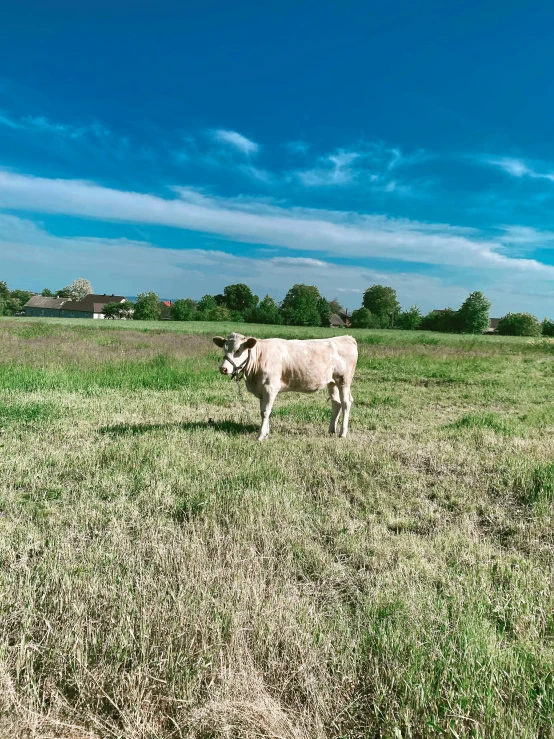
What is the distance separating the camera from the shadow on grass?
7.17 m

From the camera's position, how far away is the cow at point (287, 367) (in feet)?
22.8

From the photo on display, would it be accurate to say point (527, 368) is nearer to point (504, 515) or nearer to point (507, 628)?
point (504, 515)

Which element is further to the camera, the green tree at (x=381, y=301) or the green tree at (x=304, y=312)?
the green tree at (x=381, y=301)

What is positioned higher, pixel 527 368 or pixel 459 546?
pixel 527 368

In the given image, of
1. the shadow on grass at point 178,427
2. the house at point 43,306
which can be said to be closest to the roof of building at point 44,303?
the house at point 43,306

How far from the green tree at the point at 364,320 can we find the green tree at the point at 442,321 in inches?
448

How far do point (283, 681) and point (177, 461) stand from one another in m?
3.85

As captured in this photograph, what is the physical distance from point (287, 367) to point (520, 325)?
97315 mm

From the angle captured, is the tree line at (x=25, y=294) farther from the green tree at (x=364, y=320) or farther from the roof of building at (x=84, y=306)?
the green tree at (x=364, y=320)

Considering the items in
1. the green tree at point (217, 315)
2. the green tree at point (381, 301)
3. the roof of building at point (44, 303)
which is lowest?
the green tree at point (217, 315)

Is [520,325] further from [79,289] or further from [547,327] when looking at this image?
[79,289]

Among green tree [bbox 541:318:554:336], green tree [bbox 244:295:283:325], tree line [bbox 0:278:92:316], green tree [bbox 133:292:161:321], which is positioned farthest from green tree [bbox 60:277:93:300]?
green tree [bbox 541:318:554:336]

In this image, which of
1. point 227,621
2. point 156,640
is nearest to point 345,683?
point 227,621

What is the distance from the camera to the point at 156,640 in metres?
2.26
